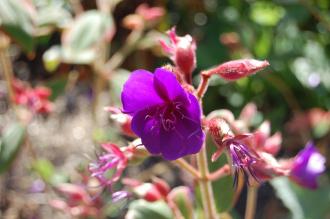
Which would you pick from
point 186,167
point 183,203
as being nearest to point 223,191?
point 183,203

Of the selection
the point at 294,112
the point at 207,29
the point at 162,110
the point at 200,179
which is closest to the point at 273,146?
the point at 200,179

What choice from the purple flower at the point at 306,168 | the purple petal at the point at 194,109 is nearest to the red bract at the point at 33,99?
the purple flower at the point at 306,168

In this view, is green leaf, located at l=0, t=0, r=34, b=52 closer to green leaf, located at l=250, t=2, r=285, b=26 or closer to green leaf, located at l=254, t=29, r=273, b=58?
green leaf, located at l=254, t=29, r=273, b=58

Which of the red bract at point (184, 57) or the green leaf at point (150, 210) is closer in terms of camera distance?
the red bract at point (184, 57)

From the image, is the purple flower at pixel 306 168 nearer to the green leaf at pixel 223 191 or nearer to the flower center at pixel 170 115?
the green leaf at pixel 223 191

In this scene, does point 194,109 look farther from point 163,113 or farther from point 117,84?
point 117,84

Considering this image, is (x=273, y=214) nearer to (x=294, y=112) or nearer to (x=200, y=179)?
(x=294, y=112)
